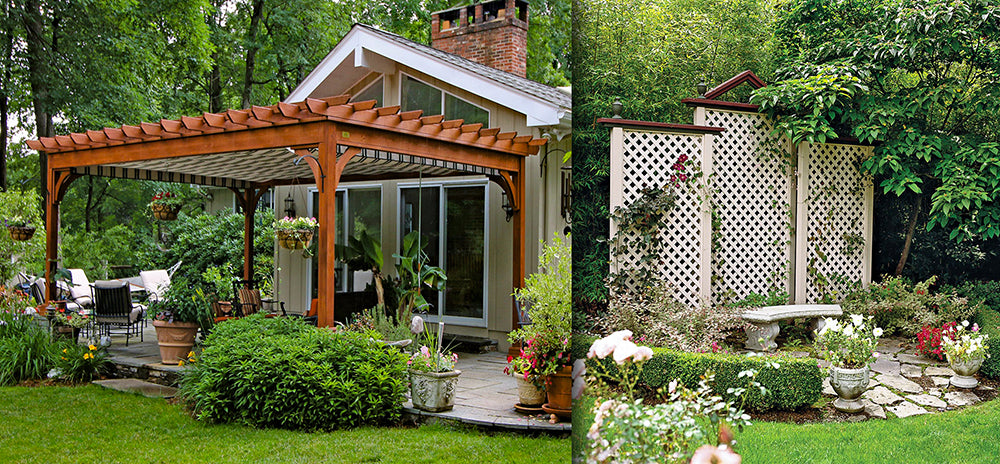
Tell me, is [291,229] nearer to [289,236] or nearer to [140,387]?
[289,236]

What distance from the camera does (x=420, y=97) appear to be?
9.53 meters

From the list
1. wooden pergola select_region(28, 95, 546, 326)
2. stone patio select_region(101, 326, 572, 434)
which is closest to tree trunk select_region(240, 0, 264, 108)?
wooden pergola select_region(28, 95, 546, 326)

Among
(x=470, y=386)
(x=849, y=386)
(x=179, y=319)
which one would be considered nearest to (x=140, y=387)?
(x=179, y=319)

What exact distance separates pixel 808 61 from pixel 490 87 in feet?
23.1

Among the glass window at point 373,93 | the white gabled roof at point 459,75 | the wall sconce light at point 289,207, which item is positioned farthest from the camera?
the wall sconce light at point 289,207

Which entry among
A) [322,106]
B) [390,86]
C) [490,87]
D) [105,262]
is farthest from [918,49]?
[105,262]

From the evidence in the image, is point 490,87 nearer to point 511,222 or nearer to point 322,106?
point 511,222

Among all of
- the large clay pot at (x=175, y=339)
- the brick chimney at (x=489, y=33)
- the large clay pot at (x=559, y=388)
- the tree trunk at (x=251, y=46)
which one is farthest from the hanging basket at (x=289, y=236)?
the tree trunk at (x=251, y=46)

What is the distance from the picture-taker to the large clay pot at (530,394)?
5559 mm

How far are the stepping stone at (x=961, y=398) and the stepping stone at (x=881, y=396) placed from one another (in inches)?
5.5

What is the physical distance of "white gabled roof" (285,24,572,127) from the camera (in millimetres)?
8141

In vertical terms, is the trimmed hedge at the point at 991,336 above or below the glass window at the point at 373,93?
below

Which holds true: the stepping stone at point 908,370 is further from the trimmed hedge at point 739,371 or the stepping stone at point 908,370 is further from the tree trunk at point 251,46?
the tree trunk at point 251,46

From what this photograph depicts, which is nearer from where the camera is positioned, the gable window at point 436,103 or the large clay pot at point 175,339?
the large clay pot at point 175,339
